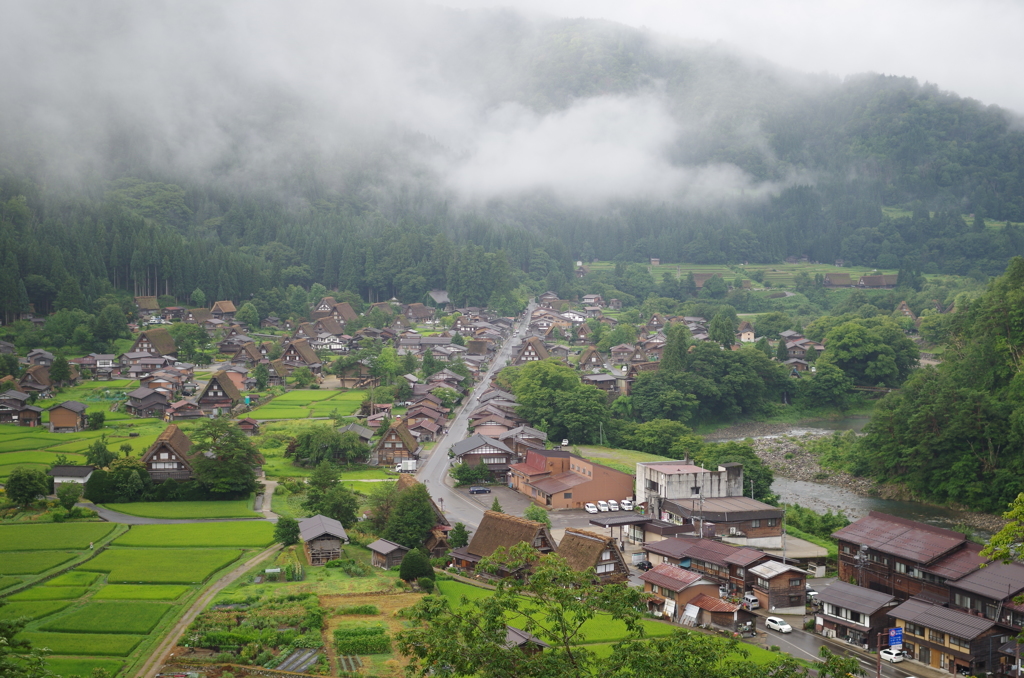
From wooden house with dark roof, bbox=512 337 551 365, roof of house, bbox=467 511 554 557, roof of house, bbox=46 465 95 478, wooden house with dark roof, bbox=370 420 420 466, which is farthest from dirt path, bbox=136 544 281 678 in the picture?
wooden house with dark roof, bbox=512 337 551 365

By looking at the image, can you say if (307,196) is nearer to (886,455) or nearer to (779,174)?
(779,174)

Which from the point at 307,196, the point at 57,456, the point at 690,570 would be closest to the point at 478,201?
the point at 307,196

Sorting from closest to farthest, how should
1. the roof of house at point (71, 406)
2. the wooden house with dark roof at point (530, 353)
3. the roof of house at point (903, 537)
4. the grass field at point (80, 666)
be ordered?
the grass field at point (80, 666) → the roof of house at point (903, 537) → the roof of house at point (71, 406) → the wooden house with dark roof at point (530, 353)

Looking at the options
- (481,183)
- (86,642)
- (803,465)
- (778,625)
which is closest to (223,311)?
(803,465)

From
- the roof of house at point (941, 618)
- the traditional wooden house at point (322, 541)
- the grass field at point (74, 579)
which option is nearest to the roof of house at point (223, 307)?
the traditional wooden house at point (322, 541)

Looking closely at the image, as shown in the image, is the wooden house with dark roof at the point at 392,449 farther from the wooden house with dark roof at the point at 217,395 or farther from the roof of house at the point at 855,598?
the roof of house at the point at 855,598

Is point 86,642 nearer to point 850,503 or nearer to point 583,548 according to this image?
point 583,548

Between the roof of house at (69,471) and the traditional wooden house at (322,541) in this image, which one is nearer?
the traditional wooden house at (322,541)
